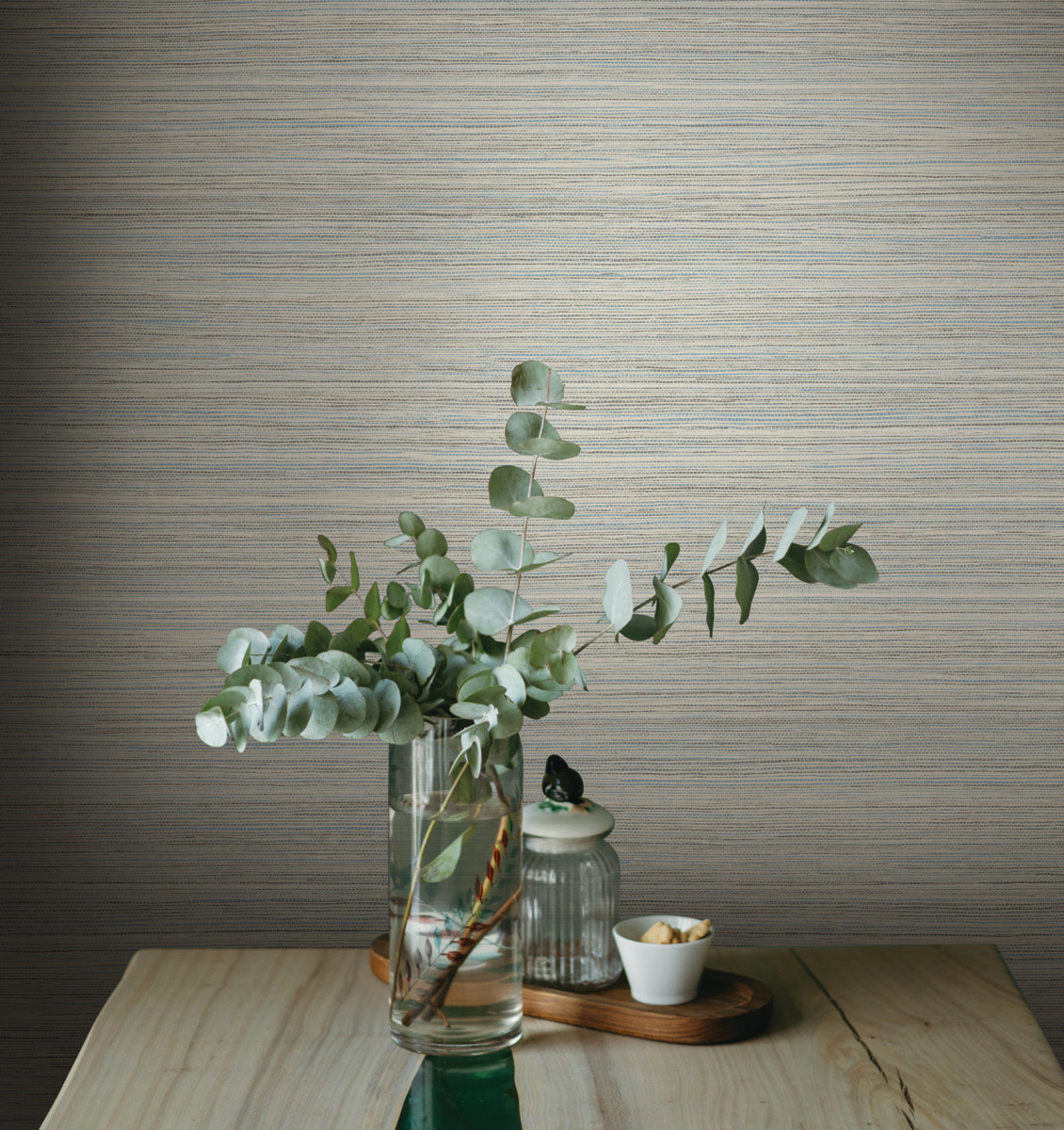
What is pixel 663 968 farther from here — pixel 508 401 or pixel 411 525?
pixel 508 401

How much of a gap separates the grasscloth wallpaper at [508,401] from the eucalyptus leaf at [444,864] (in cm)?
49

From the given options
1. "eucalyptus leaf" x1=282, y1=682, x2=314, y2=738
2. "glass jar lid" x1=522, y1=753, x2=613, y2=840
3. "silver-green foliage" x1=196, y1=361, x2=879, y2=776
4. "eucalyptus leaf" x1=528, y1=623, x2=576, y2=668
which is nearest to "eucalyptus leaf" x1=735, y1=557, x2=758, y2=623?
"silver-green foliage" x1=196, y1=361, x2=879, y2=776

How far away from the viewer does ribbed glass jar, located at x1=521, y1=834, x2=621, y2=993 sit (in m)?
1.11

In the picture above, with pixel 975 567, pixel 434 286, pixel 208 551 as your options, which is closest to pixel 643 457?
pixel 434 286

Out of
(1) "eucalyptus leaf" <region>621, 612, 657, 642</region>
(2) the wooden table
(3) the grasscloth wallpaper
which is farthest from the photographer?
(3) the grasscloth wallpaper

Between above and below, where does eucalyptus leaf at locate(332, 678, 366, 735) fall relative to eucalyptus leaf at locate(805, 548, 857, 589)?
below

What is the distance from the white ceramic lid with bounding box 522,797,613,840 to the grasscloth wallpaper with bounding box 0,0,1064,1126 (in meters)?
0.37

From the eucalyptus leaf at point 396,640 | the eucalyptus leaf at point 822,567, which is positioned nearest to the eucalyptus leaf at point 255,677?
Answer: the eucalyptus leaf at point 396,640

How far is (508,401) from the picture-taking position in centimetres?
149

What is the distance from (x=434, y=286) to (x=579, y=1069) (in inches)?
36.3

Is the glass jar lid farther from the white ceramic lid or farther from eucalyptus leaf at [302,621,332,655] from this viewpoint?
eucalyptus leaf at [302,621,332,655]

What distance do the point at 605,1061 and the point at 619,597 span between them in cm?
39

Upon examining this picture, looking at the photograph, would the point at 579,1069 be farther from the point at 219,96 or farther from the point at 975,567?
the point at 219,96

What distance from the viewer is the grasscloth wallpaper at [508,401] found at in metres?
1.47
